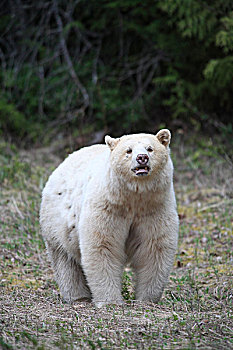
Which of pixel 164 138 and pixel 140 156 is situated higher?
pixel 164 138

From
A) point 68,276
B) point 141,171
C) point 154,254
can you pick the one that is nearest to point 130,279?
point 68,276

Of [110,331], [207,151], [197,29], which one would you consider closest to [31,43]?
[197,29]

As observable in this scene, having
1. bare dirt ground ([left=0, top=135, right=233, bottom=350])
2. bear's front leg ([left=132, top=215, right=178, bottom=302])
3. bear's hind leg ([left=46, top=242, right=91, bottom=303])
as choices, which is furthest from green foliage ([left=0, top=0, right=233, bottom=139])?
bear's front leg ([left=132, top=215, right=178, bottom=302])

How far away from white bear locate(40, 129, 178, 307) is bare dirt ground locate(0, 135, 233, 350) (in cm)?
28

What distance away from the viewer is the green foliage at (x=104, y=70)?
1179 centimetres

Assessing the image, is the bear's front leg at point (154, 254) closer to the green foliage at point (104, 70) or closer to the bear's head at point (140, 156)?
the bear's head at point (140, 156)

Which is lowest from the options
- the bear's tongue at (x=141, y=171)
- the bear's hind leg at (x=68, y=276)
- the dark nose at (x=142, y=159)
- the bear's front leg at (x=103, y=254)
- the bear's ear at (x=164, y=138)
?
the bear's hind leg at (x=68, y=276)

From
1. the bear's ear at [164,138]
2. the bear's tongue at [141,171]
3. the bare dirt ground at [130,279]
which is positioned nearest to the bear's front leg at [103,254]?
the bare dirt ground at [130,279]

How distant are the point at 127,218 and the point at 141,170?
23.8 inches

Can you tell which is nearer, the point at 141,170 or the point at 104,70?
the point at 141,170

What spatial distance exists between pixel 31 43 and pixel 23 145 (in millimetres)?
2704

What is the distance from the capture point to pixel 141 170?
14.4 ft

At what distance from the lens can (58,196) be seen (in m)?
5.62

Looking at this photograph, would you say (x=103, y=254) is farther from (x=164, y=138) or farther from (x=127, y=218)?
(x=164, y=138)
